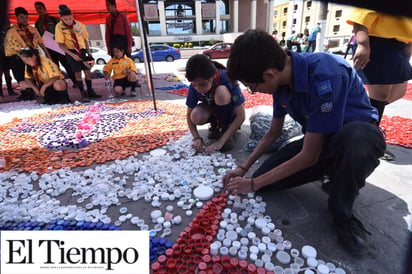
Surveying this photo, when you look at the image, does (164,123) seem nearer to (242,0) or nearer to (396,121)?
(396,121)

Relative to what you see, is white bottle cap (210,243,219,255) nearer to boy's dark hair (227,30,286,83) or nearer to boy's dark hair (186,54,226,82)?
boy's dark hair (227,30,286,83)

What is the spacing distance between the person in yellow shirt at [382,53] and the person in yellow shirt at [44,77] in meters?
Answer: 4.72

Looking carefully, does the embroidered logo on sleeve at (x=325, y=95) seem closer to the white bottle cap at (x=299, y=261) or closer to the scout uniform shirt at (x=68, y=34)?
the white bottle cap at (x=299, y=261)

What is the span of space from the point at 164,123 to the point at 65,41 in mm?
2890

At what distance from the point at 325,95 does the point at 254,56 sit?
Answer: 375 mm

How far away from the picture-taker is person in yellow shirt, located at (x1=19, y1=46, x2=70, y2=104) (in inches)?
172

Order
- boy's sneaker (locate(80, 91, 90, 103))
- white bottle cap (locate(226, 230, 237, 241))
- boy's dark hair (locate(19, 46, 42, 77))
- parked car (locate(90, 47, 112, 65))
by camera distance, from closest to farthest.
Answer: white bottle cap (locate(226, 230, 237, 241)) → boy's dark hair (locate(19, 46, 42, 77)) → boy's sneaker (locate(80, 91, 90, 103)) → parked car (locate(90, 47, 112, 65))

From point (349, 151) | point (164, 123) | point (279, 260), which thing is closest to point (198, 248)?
point (279, 260)

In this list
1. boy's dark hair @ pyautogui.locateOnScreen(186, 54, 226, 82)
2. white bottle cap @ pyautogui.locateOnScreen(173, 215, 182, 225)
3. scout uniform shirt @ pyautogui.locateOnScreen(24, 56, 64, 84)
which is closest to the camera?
white bottle cap @ pyautogui.locateOnScreen(173, 215, 182, 225)

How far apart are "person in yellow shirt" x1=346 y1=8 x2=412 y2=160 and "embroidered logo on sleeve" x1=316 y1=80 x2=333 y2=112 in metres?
0.89

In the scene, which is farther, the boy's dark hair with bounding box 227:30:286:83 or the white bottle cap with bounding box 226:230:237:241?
the white bottle cap with bounding box 226:230:237:241

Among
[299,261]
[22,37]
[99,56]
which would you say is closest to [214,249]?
[299,261]

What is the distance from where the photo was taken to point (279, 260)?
1174mm

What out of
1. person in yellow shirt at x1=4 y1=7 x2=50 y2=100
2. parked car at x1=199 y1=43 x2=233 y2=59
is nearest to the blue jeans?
person in yellow shirt at x1=4 y1=7 x2=50 y2=100
